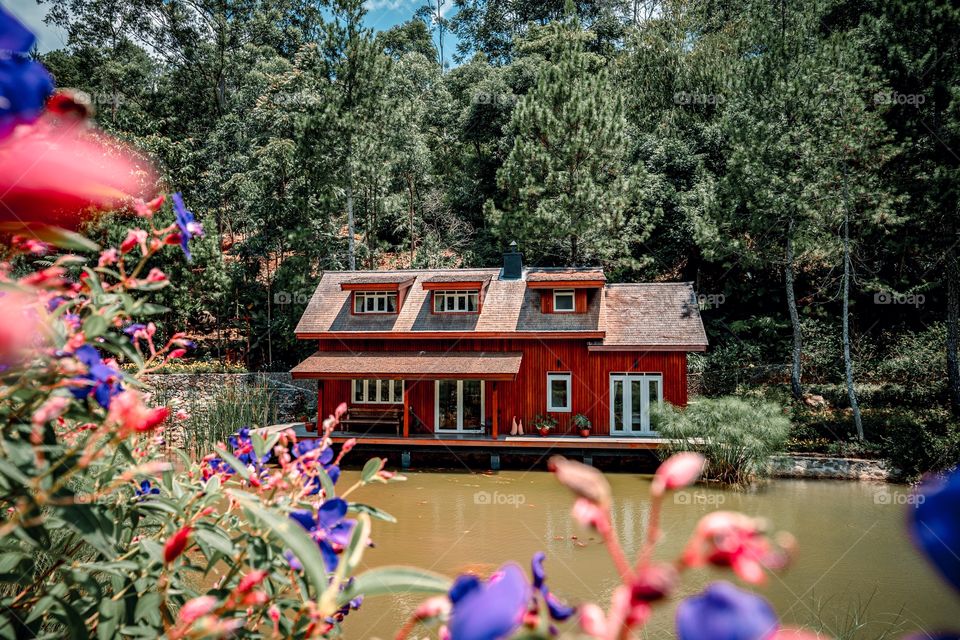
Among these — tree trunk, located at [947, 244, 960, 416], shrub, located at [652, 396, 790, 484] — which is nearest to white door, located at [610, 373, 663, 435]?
shrub, located at [652, 396, 790, 484]

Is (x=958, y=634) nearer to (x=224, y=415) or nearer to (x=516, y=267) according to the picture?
(x=224, y=415)

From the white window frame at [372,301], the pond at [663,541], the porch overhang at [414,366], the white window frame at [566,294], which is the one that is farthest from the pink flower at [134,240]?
the white window frame at [372,301]

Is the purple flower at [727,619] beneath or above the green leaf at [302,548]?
above

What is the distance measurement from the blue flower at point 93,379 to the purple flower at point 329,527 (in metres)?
0.38

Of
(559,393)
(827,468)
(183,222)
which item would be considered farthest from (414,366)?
(183,222)

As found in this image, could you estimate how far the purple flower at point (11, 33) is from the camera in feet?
1.75

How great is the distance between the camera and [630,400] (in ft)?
44.1
